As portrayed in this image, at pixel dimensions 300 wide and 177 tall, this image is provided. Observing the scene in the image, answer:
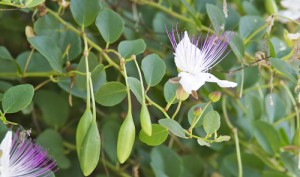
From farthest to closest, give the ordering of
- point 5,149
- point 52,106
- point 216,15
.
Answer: point 52,106, point 216,15, point 5,149

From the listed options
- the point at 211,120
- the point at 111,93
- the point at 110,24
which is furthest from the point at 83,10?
the point at 211,120

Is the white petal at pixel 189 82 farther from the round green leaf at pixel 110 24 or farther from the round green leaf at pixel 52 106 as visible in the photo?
the round green leaf at pixel 52 106

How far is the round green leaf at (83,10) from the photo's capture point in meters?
0.78

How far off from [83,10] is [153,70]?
6.2 inches

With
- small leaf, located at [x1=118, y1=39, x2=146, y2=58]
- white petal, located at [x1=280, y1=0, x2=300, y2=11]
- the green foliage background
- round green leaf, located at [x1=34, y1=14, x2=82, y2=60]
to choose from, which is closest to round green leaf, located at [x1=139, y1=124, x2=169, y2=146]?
the green foliage background

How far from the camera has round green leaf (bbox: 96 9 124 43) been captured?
0.75 m

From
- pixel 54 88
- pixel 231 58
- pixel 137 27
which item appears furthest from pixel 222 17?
pixel 54 88

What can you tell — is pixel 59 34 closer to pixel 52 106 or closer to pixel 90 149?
pixel 52 106

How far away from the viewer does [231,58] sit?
0.88 metres

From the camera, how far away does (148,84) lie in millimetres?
694

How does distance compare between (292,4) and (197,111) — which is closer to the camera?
(197,111)

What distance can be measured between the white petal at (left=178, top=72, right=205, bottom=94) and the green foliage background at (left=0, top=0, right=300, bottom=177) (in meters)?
0.04

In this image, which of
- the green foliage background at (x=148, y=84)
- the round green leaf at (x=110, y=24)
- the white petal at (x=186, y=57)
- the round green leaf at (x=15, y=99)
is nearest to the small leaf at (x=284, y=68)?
the green foliage background at (x=148, y=84)

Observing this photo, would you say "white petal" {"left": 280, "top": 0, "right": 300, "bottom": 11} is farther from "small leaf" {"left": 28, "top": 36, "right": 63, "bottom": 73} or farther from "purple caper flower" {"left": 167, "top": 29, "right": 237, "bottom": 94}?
"small leaf" {"left": 28, "top": 36, "right": 63, "bottom": 73}
